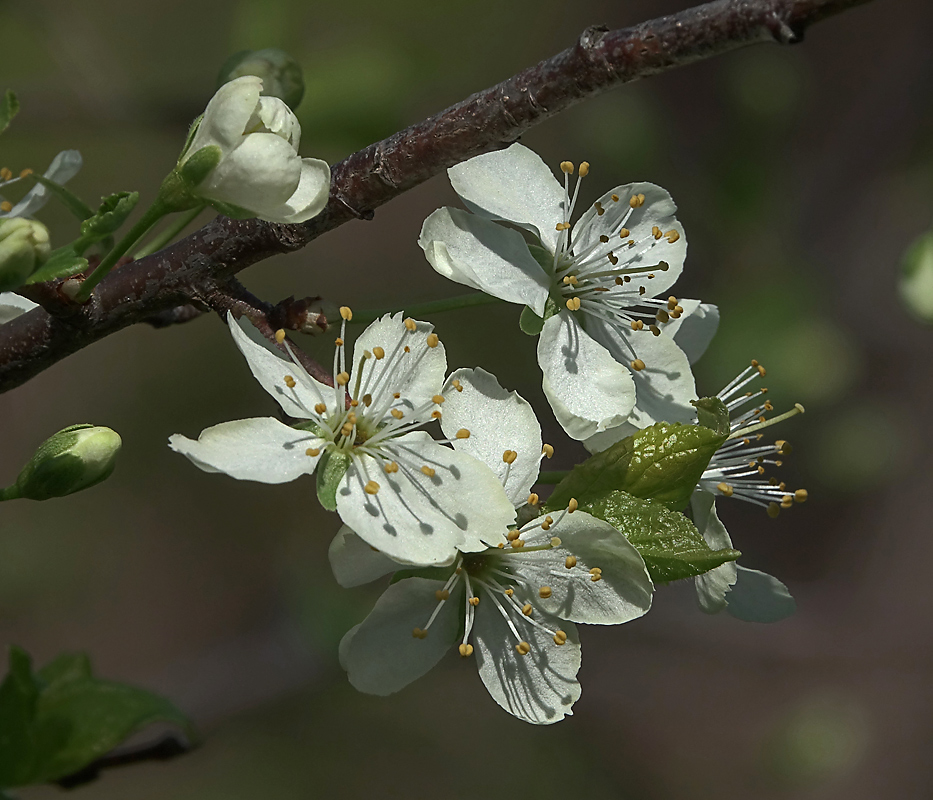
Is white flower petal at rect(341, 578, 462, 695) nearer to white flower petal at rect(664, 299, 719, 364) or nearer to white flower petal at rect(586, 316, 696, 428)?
white flower petal at rect(586, 316, 696, 428)

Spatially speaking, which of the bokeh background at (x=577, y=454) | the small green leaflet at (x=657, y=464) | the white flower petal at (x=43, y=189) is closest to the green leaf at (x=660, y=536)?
the small green leaflet at (x=657, y=464)

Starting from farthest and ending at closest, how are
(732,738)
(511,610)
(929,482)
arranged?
(732,738) < (929,482) < (511,610)

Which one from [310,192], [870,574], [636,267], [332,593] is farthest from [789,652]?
[310,192]

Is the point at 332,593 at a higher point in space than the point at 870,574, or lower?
higher

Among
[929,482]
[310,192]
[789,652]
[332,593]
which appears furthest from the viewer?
[929,482]

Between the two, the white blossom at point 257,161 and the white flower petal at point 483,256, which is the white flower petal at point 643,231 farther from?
the white blossom at point 257,161

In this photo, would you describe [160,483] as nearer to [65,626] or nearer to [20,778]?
[65,626]

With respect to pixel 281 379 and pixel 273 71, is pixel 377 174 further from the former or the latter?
pixel 273 71

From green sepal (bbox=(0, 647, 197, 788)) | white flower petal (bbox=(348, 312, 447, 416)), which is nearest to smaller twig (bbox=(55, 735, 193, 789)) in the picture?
green sepal (bbox=(0, 647, 197, 788))
